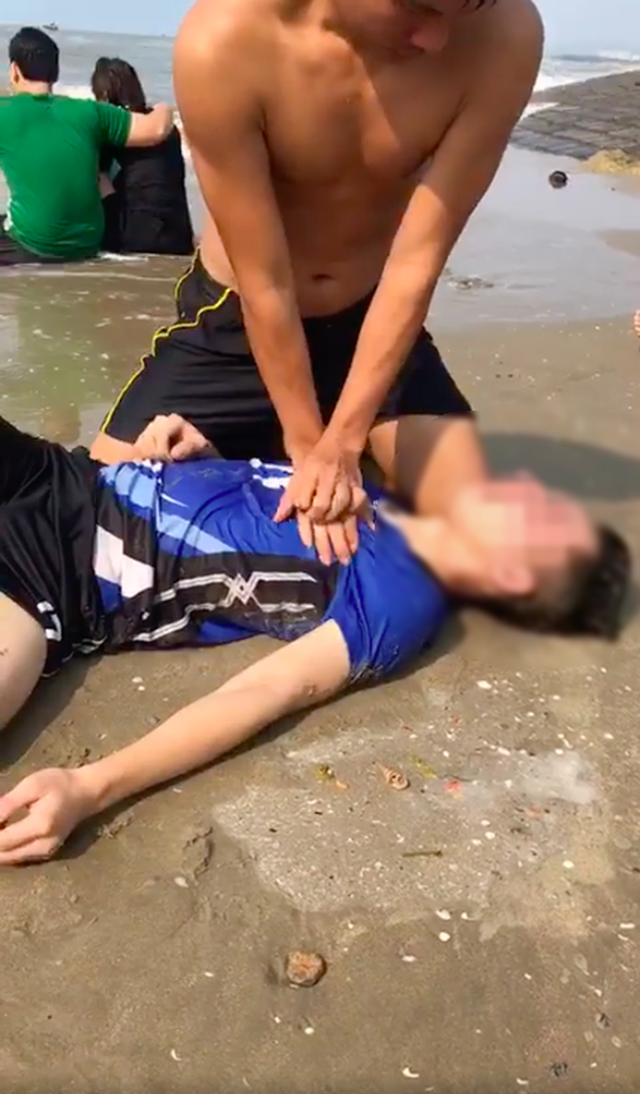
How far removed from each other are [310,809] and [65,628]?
721 millimetres

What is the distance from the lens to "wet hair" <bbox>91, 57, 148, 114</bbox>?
260 inches

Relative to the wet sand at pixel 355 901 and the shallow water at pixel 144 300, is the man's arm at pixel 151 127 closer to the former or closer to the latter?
the shallow water at pixel 144 300

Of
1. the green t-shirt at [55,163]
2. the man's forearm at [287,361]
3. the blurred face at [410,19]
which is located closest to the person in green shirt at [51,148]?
the green t-shirt at [55,163]

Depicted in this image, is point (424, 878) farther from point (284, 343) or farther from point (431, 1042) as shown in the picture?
point (284, 343)

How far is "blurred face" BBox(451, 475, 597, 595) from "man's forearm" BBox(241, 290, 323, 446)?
1.78m

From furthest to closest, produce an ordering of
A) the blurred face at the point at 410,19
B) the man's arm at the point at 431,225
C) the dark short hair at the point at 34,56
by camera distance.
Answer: the dark short hair at the point at 34,56 → the man's arm at the point at 431,225 → the blurred face at the point at 410,19

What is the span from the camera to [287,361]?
2184 millimetres

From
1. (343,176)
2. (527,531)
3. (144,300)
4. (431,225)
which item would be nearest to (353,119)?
(431,225)

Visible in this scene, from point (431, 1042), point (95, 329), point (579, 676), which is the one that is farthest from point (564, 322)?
point (431, 1042)

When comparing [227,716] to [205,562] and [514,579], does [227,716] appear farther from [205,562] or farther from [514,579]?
[514,579]

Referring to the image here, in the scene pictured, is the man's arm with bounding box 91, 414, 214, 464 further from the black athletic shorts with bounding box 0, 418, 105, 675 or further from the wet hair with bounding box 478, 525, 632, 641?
the wet hair with bounding box 478, 525, 632, 641

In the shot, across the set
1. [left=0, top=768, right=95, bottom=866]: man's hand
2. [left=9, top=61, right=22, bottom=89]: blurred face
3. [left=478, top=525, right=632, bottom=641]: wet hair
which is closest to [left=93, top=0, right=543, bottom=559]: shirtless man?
[left=478, top=525, right=632, bottom=641]: wet hair

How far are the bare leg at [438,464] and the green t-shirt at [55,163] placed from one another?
6123 mm

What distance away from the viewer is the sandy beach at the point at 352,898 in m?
1.61
